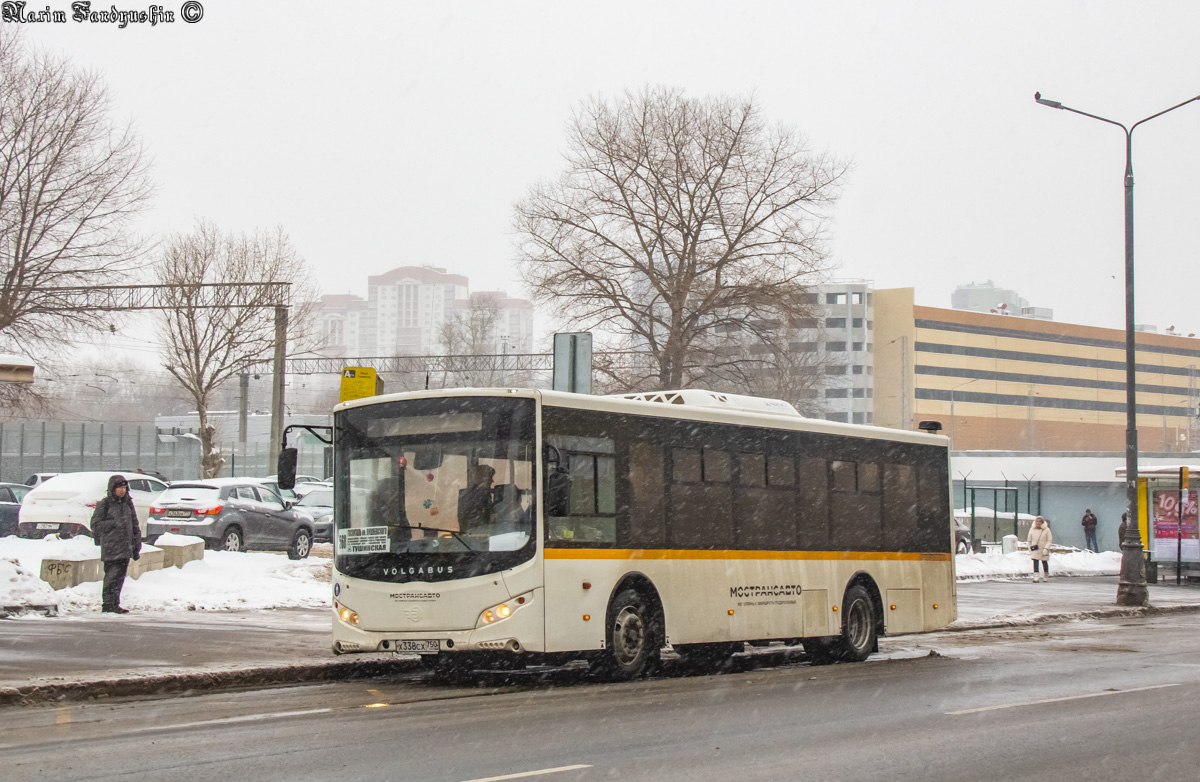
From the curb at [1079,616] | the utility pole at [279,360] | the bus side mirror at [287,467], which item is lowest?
the curb at [1079,616]

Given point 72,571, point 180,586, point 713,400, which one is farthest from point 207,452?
point 713,400

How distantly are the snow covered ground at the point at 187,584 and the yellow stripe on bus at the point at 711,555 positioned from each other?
831 cm

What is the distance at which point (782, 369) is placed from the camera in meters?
44.1

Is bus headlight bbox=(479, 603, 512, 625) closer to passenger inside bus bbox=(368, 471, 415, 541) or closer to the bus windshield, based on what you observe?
the bus windshield

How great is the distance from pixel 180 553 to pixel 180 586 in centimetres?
182

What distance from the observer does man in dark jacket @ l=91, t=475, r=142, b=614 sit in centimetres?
1742

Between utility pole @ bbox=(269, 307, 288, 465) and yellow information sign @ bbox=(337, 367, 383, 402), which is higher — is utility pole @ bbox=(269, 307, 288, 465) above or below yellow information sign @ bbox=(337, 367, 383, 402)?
above

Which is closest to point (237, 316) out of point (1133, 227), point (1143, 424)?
point (1133, 227)

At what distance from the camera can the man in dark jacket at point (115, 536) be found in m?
17.4

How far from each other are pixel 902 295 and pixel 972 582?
9417 cm

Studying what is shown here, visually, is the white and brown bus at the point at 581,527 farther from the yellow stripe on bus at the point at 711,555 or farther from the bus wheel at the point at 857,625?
the bus wheel at the point at 857,625

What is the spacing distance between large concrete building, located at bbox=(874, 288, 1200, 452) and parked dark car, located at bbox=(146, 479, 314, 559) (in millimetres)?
96210

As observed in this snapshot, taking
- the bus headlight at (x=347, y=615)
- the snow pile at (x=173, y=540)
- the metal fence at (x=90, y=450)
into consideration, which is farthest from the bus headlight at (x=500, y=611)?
the metal fence at (x=90, y=450)

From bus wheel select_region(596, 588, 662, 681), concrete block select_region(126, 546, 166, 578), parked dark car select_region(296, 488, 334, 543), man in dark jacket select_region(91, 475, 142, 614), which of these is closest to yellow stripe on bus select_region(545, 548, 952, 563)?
bus wheel select_region(596, 588, 662, 681)
